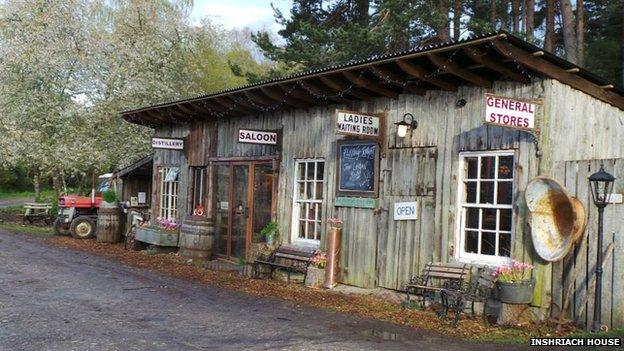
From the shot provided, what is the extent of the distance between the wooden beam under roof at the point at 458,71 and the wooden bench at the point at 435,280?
264cm

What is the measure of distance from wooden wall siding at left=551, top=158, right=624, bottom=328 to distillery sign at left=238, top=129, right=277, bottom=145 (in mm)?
6127

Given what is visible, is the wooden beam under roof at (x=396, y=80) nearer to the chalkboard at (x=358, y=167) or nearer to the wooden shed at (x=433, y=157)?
the wooden shed at (x=433, y=157)

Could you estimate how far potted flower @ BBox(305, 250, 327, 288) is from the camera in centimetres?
1115

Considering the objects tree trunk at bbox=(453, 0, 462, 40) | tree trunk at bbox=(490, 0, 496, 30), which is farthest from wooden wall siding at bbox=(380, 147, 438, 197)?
tree trunk at bbox=(490, 0, 496, 30)

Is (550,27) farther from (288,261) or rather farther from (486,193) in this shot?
(486,193)

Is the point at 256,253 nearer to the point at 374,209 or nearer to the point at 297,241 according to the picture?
the point at 297,241

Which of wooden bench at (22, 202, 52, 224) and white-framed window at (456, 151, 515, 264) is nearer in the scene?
white-framed window at (456, 151, 515, 264)

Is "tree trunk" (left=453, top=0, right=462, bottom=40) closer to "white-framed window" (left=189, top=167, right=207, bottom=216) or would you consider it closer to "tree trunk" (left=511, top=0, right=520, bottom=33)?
"tree trunk" (left=511, top=0, right=520, bottom=33)

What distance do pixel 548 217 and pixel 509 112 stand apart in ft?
4.87

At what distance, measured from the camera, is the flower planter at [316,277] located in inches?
→ 438

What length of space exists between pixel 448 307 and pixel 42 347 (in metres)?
5.10

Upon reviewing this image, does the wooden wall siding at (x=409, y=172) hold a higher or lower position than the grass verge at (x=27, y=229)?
higher

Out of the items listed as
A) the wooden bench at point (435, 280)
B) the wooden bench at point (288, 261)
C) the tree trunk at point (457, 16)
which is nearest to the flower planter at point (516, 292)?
the wooden bench at point (435, 280)

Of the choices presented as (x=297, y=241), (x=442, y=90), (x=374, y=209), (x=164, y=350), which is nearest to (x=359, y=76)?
(x=442, y=90)
